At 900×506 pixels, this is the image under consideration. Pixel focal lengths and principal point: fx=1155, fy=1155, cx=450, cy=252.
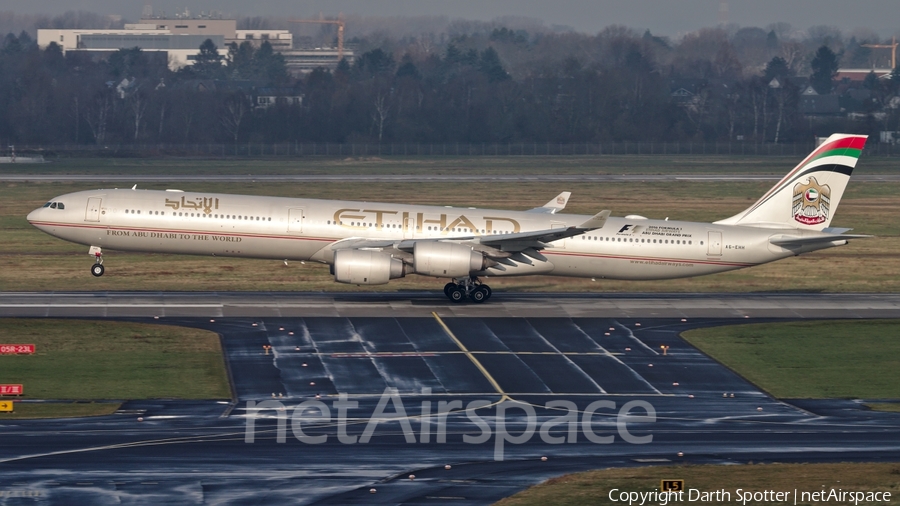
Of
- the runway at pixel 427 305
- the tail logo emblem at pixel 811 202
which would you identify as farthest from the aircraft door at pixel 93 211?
the tail logo emblem at pixel 811 202

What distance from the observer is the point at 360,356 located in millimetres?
39031

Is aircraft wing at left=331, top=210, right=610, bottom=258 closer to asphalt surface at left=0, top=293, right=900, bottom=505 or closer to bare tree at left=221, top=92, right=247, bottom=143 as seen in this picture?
asphalt surface at left=0, top=293, right=900, bottom=505

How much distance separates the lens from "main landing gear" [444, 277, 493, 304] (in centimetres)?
5016

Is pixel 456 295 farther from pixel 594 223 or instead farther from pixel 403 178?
pixel 403 178

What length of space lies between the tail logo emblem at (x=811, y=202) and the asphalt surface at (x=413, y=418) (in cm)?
513

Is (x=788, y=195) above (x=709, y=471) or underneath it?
above

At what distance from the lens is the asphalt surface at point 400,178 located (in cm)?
10300

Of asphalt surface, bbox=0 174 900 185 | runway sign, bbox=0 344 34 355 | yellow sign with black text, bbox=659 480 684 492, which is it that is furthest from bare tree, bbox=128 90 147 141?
yellow sign with black text, bbox=659 480 684 492

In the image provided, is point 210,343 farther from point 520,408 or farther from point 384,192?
point 384,192

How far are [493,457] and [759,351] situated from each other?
1760 cm

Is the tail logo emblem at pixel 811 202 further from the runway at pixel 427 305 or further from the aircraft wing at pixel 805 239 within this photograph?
the runway at pixel 427 305

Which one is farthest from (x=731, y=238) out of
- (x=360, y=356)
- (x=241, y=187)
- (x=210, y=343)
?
(x=241, y=187)

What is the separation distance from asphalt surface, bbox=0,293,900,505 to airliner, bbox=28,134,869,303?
289 cm

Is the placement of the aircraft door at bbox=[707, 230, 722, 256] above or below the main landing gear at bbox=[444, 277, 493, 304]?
above
